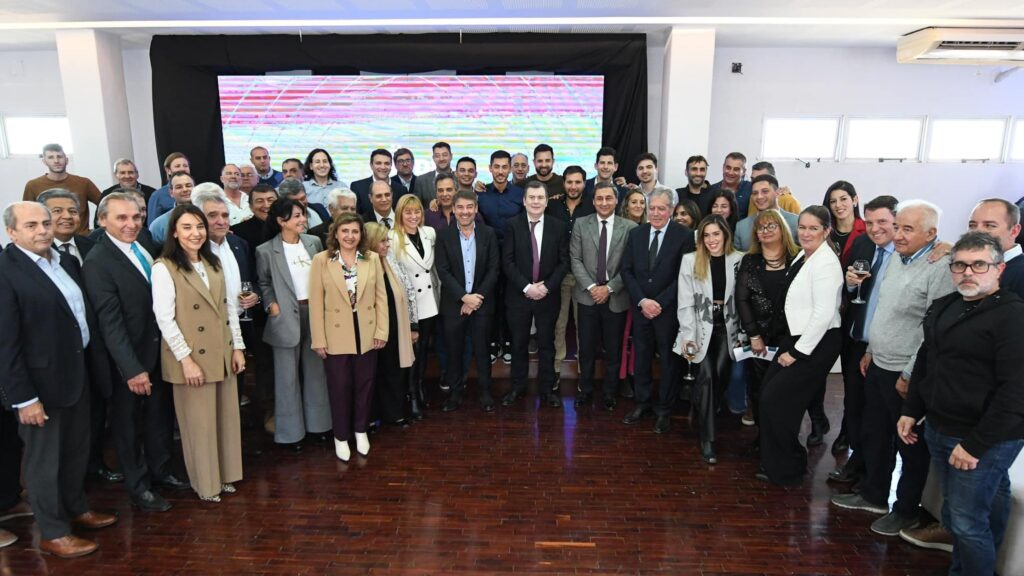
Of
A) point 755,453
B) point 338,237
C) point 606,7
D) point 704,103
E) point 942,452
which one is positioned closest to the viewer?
point 942,452

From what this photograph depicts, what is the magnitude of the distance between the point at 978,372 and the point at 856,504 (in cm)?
134

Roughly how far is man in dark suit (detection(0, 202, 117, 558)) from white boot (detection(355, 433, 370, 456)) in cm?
150

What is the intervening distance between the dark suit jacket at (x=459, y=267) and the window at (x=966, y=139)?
24.5 feet

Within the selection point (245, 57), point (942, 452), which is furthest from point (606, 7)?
point (942, 452)

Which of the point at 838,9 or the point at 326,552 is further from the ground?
the point at 838,9

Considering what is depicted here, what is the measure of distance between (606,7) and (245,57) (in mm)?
4548

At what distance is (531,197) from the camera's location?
450cm

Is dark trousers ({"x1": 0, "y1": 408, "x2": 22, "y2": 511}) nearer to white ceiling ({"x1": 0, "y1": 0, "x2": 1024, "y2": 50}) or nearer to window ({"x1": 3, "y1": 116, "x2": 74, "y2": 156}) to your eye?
white ceiling ({"x1": 0, "y1": 0, "x2": 1024, "y2": 50})

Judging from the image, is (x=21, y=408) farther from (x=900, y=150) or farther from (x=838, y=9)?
(x=900, y=150)

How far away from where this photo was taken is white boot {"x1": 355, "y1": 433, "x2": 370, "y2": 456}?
157 inches

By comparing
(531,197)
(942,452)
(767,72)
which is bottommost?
(942,452)

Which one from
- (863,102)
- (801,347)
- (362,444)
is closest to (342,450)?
(362,444)

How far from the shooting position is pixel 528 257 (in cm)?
458

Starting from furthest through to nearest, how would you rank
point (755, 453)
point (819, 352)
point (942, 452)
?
1. point (755, 453)
2. point (819, 352)
3. point (942, 452)
